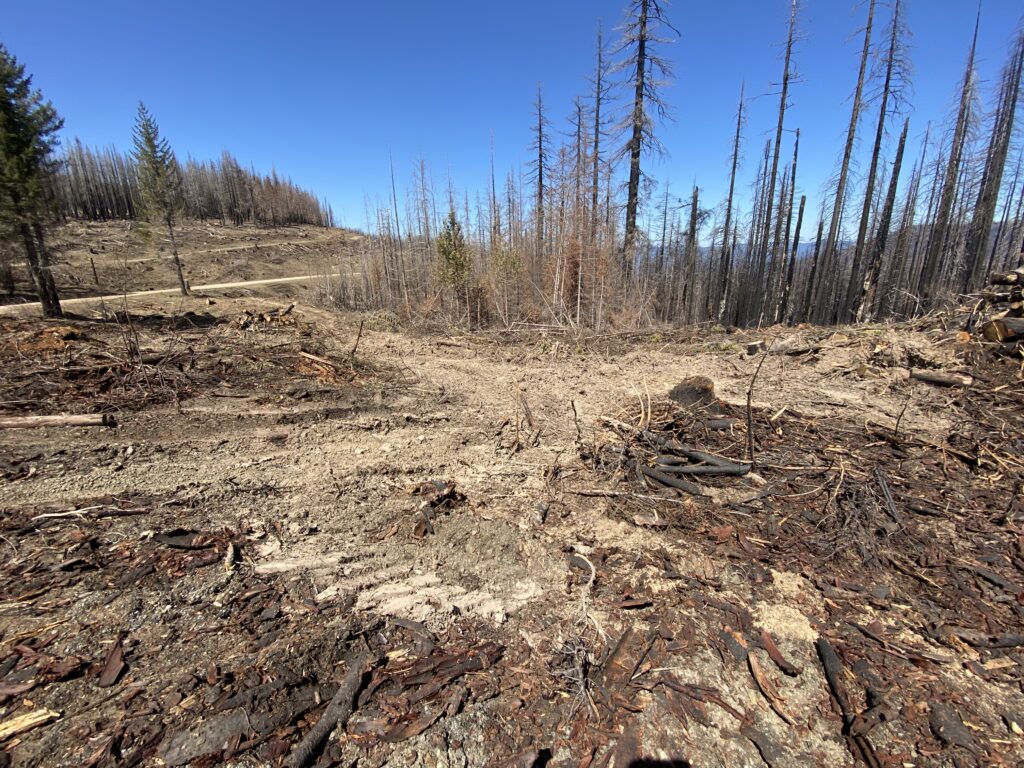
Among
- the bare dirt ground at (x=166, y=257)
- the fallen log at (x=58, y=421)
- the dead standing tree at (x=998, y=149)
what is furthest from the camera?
the bare dirt ground at (x=166, y=257)

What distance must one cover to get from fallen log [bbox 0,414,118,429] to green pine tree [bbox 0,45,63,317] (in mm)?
10055

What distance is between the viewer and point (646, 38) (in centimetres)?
1374

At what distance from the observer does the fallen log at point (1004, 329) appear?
5.90 meters

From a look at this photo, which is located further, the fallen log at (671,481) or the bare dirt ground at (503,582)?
the fallen log at (671,481)

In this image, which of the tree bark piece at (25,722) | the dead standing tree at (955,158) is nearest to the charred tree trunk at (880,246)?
the dead standing tree at (955,158)

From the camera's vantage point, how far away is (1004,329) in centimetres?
602

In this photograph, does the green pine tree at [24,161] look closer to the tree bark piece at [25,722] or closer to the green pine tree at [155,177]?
the green pine tree at [155,177]

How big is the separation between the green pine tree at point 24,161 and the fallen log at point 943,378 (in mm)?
18505

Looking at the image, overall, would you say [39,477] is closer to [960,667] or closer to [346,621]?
[346,621]

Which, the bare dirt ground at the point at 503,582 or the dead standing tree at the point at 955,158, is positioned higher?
the dead standing tree at the point at 955,158

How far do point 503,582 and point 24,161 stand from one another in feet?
51.3

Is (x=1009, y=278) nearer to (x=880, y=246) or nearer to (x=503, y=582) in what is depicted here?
(x=503, y=582)

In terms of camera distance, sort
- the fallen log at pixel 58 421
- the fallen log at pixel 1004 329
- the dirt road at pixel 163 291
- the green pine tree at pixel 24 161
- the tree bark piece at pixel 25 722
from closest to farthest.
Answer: the tree bark piece at pixel 25 722 → the fallen log at pixel 58 421 → the fallen log at pixel 1004 329 → the green pine tree at pixel 24 161 → the dirt road at pixel 163 291

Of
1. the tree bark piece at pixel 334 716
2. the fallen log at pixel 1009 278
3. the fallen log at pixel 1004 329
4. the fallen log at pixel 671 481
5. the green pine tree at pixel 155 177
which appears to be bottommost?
the tree bark piece at pixel 334 716
